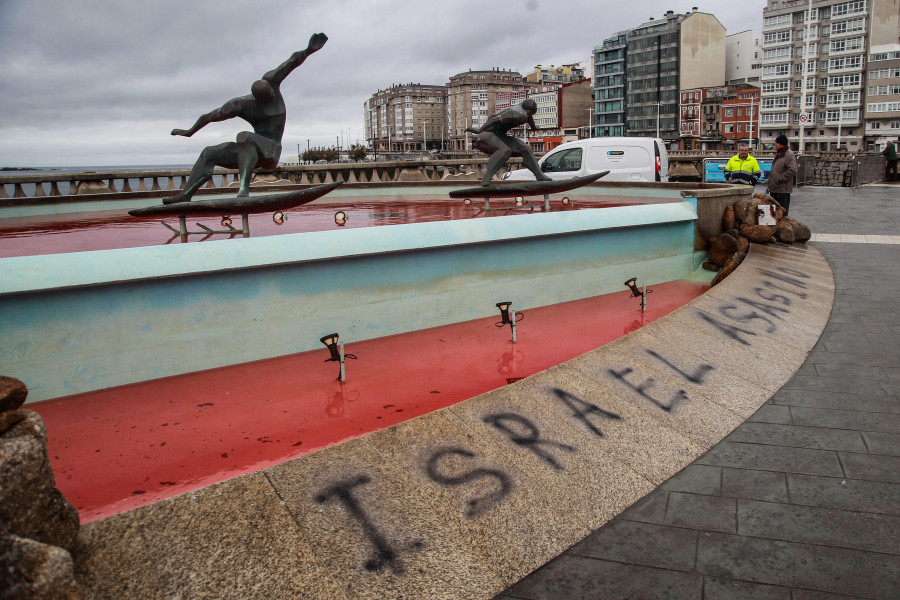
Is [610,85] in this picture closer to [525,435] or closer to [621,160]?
[621,160]

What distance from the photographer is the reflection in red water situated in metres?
9.12

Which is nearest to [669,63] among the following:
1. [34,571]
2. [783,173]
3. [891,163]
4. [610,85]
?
[610,85]

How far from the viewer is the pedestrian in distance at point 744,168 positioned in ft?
64.7

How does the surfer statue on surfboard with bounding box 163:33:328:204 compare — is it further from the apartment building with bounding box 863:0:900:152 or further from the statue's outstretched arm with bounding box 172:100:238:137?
the apartment building with bounding box 863:0:900:152

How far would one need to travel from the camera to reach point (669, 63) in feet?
368

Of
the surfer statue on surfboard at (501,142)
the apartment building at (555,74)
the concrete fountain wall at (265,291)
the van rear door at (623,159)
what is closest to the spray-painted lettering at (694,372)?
the concrete fountain wall at (265,291)

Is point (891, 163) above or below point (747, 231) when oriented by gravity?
above

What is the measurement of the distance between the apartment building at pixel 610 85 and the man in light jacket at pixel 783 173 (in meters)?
112

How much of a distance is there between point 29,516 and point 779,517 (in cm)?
351

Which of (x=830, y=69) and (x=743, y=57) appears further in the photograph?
(x=743, y=57)

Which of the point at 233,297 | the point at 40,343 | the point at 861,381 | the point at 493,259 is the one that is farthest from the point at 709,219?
the point at 40,343

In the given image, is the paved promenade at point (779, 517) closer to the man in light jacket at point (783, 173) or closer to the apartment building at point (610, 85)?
the man in light jacket at point (783, 173)

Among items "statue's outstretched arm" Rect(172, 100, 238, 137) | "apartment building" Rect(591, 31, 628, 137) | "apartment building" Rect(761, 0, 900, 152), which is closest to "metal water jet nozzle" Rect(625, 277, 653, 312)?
"statue's outstretched arm" Rect(172, 100, 238, 137)

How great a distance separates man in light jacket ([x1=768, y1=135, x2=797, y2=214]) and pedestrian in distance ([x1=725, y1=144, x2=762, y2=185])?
6086 mm
